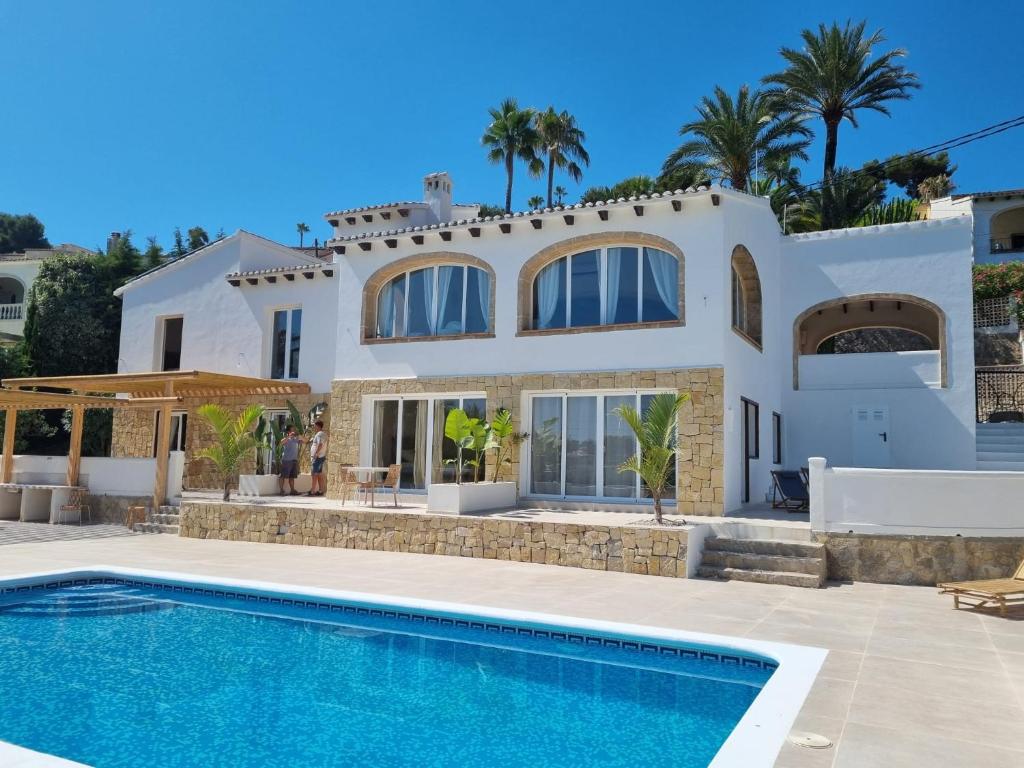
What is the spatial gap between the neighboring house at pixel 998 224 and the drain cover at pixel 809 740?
44.2 meters

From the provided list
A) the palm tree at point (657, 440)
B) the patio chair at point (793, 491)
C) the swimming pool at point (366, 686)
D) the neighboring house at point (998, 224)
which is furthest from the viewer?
the neighboring house at point (998, 224)

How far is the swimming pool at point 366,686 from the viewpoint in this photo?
5.54 metres

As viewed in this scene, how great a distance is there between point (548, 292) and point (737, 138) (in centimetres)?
1634

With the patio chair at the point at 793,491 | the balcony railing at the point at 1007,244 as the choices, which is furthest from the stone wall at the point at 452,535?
the balcony railing at the point at 1007,244

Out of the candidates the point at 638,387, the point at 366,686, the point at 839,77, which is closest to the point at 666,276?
the point at 638,387

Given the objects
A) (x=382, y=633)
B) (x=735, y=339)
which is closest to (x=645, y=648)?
(x=382, y=633)

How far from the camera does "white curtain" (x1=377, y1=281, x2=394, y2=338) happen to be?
1928 cm

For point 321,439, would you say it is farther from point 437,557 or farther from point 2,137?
point 2,137

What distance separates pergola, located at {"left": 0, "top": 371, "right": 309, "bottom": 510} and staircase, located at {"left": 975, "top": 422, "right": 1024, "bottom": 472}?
1866cm

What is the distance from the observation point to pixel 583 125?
137ft

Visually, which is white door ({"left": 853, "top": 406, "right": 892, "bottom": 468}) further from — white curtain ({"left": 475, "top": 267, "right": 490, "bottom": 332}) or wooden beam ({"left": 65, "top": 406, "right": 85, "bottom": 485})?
wooden beam ({"left": 65, "top": 406, "right": 85, "bottom": 485})

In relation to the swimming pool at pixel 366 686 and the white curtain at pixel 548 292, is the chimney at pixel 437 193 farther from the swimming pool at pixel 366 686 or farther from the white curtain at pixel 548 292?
the swimming pool at pixel 366 686

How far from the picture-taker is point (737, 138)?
29109 mm

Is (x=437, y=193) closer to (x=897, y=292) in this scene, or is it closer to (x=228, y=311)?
(x=228, y=311)
